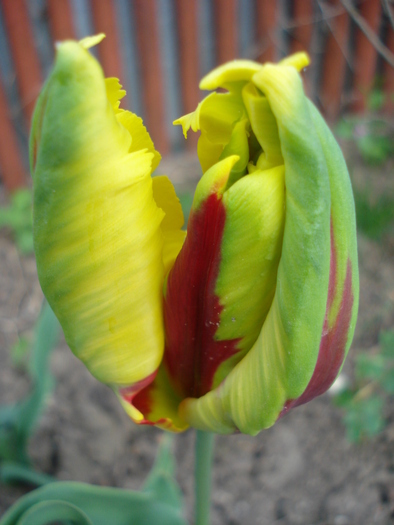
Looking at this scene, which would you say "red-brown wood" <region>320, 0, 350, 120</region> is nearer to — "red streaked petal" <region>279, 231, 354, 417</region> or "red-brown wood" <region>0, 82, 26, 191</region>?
"red-brown wood" <region>0, 82, 26, 191</region>

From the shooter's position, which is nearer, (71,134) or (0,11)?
(71,134)

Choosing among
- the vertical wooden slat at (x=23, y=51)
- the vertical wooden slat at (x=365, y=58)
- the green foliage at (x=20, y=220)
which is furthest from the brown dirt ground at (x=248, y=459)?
the vertical wooden slat at (x=365, y=58)

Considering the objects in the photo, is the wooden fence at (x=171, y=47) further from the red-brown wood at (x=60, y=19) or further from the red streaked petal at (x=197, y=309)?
the red streaked petal at (x=197, y=309)

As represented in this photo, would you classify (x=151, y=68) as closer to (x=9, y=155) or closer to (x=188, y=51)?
(x=188, y=51)

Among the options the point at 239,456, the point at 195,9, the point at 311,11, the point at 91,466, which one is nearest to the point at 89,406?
the point at 91,466

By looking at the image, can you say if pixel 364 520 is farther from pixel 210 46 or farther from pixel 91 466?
pixel 210 46

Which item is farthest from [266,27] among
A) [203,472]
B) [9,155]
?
[203,472]
